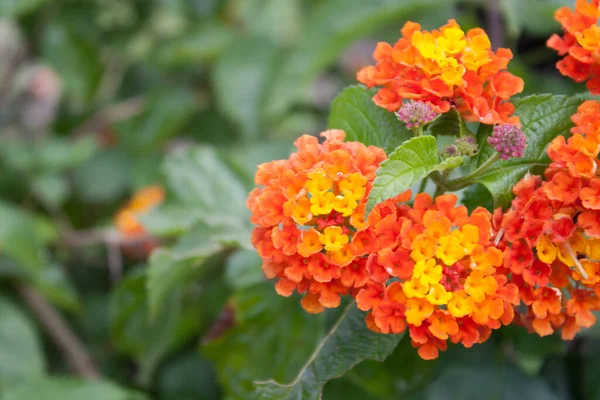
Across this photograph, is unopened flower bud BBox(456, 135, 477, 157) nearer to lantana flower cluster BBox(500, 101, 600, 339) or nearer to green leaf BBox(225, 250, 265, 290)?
lantana flower cluster BBox(500, 101, 600, 339)

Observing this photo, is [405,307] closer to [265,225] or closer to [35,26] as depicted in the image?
[265,225]

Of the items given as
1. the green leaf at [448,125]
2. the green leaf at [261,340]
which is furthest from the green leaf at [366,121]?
the green leaf at [261,340]

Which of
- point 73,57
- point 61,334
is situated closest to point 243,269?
point 61,334

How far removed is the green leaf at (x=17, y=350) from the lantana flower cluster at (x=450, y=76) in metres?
Answer: 0.92

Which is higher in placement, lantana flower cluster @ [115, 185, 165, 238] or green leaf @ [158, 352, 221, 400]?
lantana flower cluster @ [115, 185, 165, 238]

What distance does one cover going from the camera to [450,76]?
0.55m

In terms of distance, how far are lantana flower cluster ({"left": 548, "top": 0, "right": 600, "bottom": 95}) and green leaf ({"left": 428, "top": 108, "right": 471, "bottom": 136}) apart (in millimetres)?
109

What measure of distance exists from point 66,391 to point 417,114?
2.73 ft

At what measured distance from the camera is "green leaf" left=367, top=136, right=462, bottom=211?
0.51 m

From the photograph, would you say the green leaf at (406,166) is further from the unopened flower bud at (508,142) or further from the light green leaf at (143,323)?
the light green leaf at (143,323)

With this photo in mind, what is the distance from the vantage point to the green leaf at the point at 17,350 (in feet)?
3.95

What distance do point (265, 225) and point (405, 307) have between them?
5.2 inches

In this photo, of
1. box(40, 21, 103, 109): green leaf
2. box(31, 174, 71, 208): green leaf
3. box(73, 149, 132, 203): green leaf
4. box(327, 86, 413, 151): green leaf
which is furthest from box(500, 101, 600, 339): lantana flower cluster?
box(40, 21, 103, 109): green leaf

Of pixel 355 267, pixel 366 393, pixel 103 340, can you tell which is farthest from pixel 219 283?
pixel 355 267
